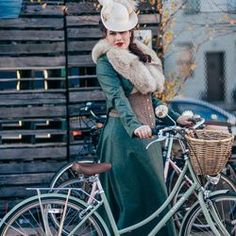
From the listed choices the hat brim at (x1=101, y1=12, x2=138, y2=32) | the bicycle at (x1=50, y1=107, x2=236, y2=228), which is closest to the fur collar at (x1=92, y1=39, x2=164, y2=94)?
the hat brim at (x1=101, y1=12, x2=138, y2=32)

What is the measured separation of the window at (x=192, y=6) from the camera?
26.5 ft

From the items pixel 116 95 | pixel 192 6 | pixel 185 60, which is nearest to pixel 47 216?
pixel 116 95

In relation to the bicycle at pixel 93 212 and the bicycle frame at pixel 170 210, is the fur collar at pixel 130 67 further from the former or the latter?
the bicycle frame at pixel 170 210

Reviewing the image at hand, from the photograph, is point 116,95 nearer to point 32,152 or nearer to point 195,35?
point 32,152

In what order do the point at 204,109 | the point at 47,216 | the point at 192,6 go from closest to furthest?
the point at 47,216 → the point at 192,6 → the point at 204,109

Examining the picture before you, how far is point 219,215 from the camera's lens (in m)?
5.37

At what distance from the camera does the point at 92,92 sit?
7.92 metres

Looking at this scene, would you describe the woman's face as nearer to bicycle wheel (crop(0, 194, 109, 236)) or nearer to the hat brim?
the hat brim

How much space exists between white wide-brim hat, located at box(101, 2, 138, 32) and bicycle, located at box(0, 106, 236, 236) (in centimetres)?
95

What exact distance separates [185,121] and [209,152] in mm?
675

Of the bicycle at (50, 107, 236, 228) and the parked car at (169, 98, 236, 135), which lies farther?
the parked car at (169, 98, 236, 135)

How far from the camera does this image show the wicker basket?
5.14 m

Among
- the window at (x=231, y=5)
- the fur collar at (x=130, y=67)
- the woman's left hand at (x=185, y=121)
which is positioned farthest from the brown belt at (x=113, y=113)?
the window at (x=231, y=5)

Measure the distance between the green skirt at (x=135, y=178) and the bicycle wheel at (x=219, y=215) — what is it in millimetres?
337
